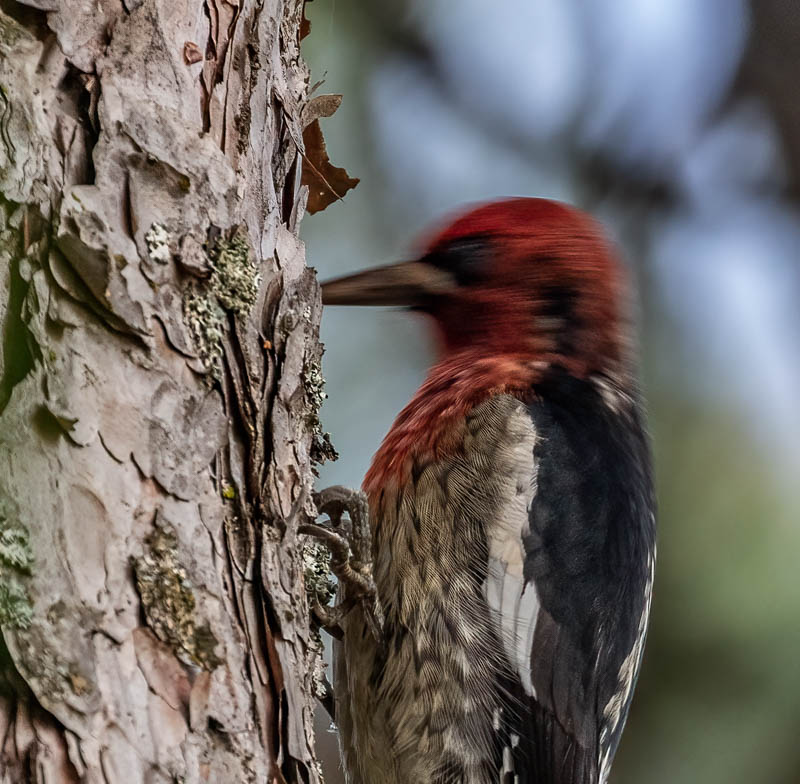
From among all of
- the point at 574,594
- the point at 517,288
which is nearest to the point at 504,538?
the point at 574,594

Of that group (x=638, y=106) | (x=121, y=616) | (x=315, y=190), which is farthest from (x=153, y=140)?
(x=638, y=106)

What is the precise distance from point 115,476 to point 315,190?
106cm

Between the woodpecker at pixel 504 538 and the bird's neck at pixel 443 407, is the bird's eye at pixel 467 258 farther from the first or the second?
the bird's neck at pixel 443 407

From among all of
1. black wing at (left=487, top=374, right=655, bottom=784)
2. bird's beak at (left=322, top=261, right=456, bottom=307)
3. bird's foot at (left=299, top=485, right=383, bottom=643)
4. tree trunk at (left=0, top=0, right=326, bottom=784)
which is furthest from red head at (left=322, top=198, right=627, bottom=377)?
tree trunk at (left=0, top=0, right=326, bottom=784)

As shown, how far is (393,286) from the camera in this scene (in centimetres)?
248

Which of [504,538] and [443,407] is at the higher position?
[443,407]

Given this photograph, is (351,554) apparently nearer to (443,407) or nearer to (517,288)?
(443,407)

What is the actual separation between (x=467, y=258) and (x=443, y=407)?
0.47 metres

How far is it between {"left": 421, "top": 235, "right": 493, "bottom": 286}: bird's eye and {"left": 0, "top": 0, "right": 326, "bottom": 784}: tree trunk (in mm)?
935

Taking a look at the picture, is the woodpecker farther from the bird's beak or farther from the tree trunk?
the tree trunk

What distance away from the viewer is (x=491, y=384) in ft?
7.37

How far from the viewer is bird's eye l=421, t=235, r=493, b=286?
251 centimetres

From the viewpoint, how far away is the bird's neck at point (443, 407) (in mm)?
2184

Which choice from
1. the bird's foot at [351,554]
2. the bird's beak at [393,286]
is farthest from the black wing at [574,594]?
the bird's beak at [393,286]
